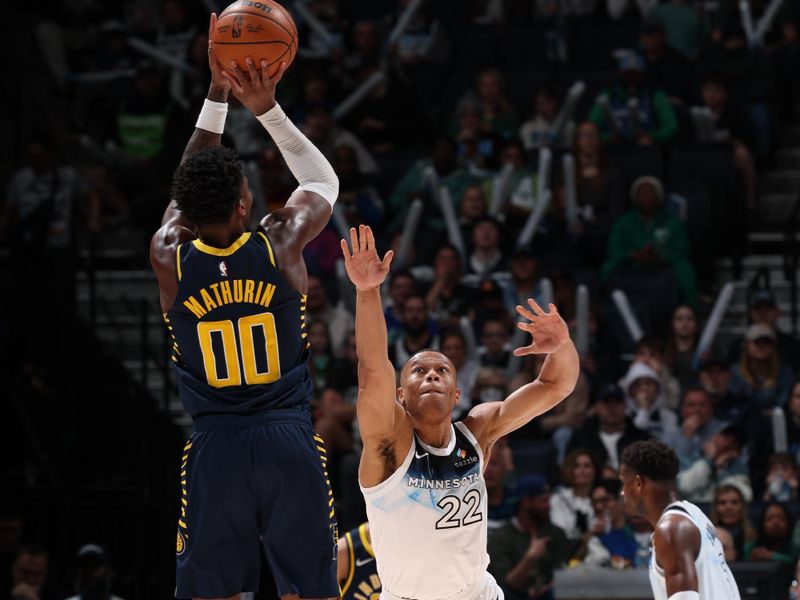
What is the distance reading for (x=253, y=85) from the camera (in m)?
6.27

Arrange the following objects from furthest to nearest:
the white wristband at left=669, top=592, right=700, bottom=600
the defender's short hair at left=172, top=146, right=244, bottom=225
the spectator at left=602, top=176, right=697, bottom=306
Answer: the spectator at left=602, top=176, right=697, bottom=306
the white wristband at left=669, top=592, right=700, bottom=600
the defender's short hair at left=172, top=146, right=244, bottom=225

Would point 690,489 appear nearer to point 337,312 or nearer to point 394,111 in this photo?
point 337,312

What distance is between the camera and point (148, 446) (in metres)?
12.2

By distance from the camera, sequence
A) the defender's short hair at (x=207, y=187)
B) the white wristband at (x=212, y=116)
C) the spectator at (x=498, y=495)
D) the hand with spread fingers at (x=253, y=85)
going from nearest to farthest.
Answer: the defender's short hair at (x=207, y=187)
the hand with spread fingers at (x=253, y=85)
the white wristband at (x=212, y=116)
the spectator at (x=498, y=495)

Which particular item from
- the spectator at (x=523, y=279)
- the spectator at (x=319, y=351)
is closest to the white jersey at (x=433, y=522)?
the spectator at (x=319, y=351)

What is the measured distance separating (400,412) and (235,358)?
3.20 feet

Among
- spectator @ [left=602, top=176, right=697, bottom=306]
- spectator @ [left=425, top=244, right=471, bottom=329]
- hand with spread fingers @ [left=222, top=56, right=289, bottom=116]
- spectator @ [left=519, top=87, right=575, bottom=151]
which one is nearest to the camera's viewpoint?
hand with spread fingers @ [left=222, top=56, right=289, bottom=116]

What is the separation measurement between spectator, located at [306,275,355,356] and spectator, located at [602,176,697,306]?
223cm

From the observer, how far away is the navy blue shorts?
5926 millimetres

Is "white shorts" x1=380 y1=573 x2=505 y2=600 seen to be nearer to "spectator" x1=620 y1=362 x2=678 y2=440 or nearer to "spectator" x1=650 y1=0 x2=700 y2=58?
"spectator" x1=620 y1=362 x2=678 y2=440

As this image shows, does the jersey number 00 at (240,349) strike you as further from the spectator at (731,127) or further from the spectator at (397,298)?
the spectator at (731,127)

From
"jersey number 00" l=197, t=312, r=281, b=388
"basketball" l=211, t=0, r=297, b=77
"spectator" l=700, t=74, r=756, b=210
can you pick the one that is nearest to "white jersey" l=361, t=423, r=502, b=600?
"jersey number 00" l=197, t=312, r=281, b=388

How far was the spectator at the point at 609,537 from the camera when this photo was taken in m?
10.2

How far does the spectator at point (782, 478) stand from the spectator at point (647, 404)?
0.92m
